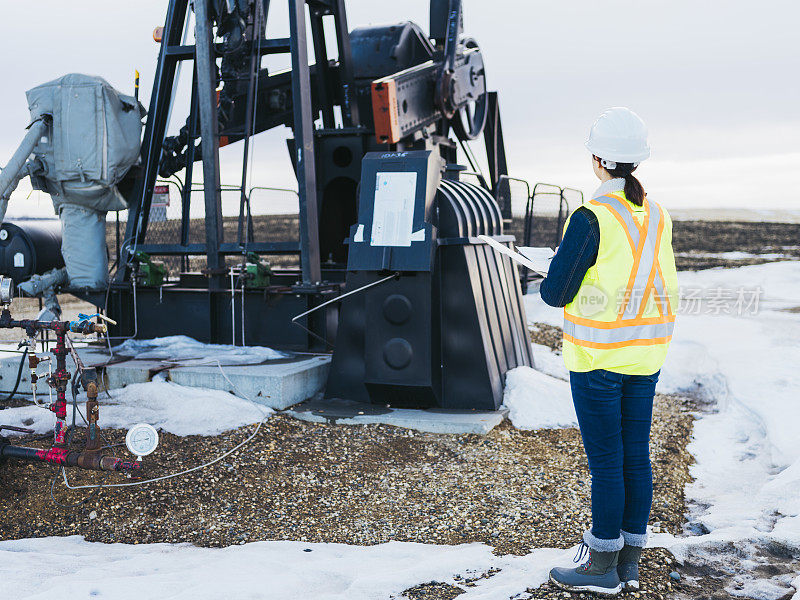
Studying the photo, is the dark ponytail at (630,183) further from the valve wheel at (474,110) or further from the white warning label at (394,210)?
the valve wheel at (474,110)

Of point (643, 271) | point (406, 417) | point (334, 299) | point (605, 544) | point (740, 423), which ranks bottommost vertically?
point (740, 423)

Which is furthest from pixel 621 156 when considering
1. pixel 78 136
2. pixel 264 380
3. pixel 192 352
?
A: pixel 78 136

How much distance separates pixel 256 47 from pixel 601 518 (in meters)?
7.10

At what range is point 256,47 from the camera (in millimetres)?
8953

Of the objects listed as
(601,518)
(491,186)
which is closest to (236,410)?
(601,518)

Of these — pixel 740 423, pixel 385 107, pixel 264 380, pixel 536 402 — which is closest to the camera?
pixel 264 380

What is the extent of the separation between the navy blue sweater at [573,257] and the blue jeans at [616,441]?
368mm

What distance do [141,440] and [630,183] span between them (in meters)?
3.39

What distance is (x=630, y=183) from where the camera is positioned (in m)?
3.42

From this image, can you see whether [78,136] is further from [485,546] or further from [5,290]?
[485,546]

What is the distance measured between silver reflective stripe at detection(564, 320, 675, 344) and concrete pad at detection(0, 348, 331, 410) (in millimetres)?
3936

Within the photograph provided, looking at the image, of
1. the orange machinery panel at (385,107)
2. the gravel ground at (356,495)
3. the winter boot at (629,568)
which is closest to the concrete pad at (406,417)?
the gravel ground at (356,495)

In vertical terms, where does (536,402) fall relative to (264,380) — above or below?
below

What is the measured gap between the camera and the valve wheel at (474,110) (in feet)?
36.0
